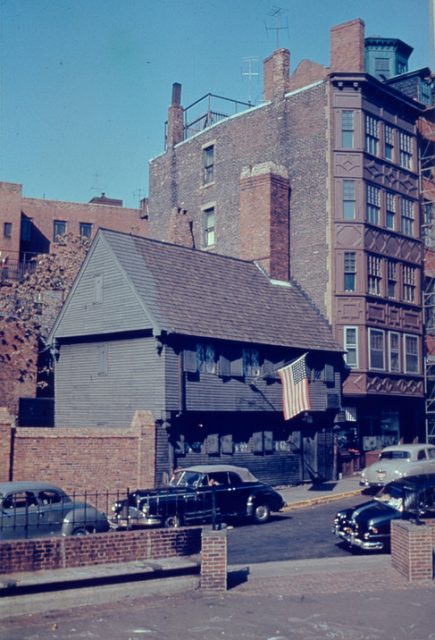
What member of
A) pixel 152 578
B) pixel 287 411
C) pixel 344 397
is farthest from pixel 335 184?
pixel 152 578

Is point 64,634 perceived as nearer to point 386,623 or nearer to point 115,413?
point 386,623

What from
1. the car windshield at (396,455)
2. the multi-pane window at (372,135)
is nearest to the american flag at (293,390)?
the car windshield at (396,455)

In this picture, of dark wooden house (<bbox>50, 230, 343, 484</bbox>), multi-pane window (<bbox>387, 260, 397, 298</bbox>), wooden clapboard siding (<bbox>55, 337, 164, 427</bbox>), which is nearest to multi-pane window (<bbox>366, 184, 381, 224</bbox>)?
multi-pane window (<bbox>387, 260, 397, 298</bbox>)

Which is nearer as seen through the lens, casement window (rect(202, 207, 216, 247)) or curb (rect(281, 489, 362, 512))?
curb (rect(281, 489, 362, 512))

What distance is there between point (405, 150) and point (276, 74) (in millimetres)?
7452

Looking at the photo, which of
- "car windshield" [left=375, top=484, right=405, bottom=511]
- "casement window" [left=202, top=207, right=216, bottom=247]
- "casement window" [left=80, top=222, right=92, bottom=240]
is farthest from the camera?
"casement window" [left=80, top=222, right=92, bottom=240]

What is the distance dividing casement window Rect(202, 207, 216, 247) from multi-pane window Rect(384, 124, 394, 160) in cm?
973

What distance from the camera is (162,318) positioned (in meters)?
26.1

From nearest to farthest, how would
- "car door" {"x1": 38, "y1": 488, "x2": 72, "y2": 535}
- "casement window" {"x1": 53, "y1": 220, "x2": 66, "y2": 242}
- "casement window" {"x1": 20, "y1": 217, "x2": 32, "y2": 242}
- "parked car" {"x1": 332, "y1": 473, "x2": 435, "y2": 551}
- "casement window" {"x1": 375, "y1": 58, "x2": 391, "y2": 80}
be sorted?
"parked car" {"x1": 332, "y1": 473, "x2": 435, "y2": 551}
"car door" {"x1": 38, "y1": 488, "x2": 72, "y2": 535}
"casement window" {"x1": 375, "y1": 58, "x2": 391, "y2": 80}
"casement window" {"x1": 20, "y1": 217, "x2": 32, "y2": 242}
"casement window" {"x1": 53, "y1": 220, "x2": 66, "y2": 242}

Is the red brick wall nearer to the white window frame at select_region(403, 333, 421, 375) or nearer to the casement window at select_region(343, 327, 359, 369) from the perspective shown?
the casement window at select_region(343, 327, 359, 369)

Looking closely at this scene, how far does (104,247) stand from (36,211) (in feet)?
119

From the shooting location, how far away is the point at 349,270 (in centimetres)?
3312

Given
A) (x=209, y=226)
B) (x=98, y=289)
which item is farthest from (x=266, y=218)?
(x=98, y=289)

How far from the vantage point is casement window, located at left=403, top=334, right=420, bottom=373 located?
3534 centimetres
